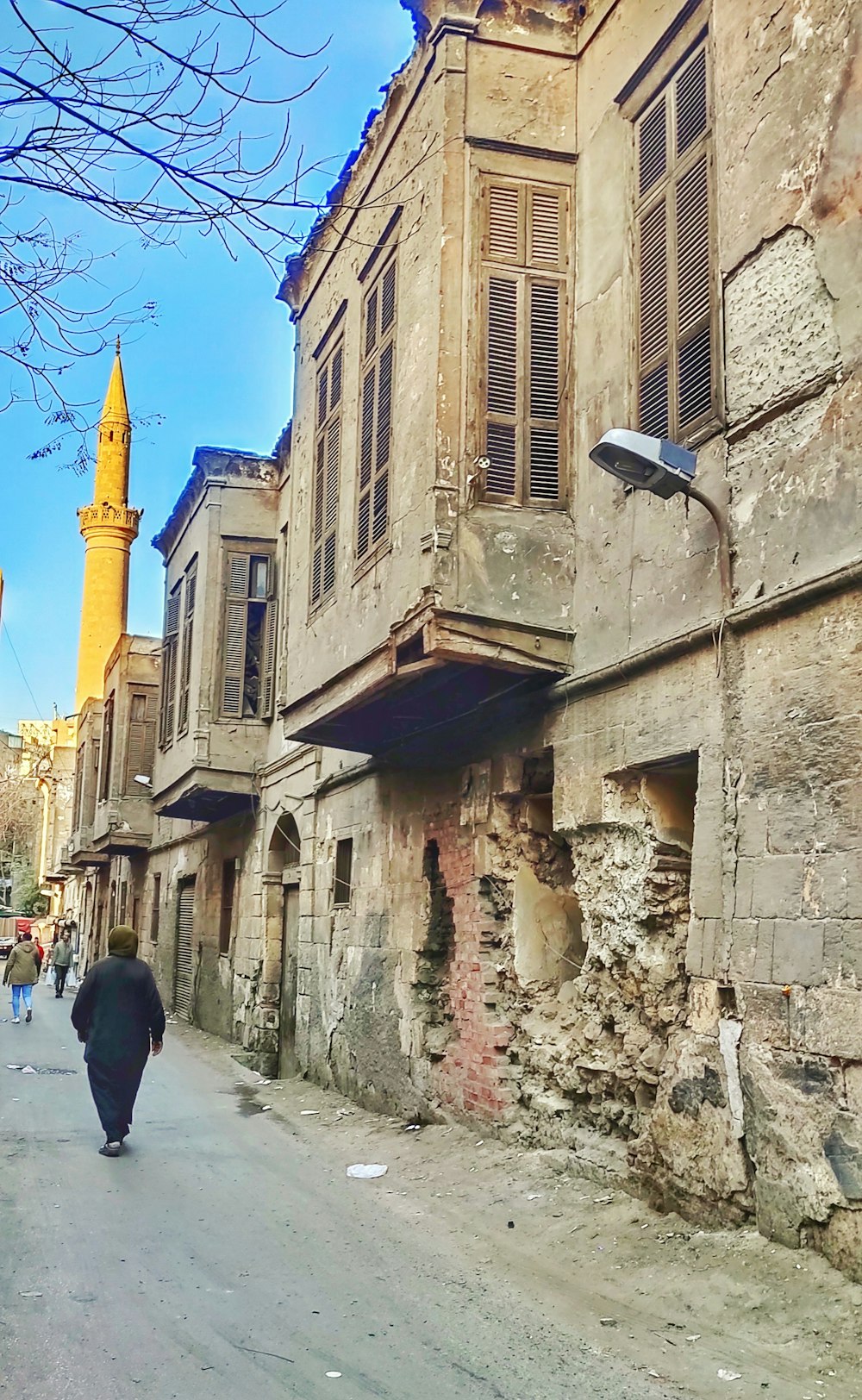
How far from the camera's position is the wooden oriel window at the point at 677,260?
7.08 metres

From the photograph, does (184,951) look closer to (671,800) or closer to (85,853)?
(85,853)

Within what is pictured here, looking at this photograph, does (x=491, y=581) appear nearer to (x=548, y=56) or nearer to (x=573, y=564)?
(x=573, y=564)

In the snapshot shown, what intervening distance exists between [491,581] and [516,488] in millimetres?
737

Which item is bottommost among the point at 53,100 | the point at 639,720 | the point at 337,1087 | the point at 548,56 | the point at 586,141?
the point at 337,1087

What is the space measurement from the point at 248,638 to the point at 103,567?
1582 inches

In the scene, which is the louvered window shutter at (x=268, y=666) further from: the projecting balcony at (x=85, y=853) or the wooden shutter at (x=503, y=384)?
the projecting balcony at (x=85, y=853)

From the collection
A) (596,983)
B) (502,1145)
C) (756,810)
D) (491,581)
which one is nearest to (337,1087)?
(502,1145)

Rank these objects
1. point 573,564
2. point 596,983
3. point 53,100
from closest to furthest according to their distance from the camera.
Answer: point 53,100 → point 596,983 → point 573,564

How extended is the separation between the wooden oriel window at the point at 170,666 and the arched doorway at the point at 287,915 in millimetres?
4889

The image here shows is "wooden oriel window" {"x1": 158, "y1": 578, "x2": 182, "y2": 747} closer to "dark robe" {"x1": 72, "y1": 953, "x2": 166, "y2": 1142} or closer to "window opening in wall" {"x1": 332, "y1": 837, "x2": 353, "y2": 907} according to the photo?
"window opening in wall" {"x1": 332, "y1": 837, "x2": 353, "y2": 907}

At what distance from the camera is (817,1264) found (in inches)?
202

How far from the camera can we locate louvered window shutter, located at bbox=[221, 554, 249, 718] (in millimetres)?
17938

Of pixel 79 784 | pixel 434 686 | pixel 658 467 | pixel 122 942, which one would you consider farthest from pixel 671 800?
pixel 79 784

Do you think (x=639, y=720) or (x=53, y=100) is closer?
(x=53, y=100)
